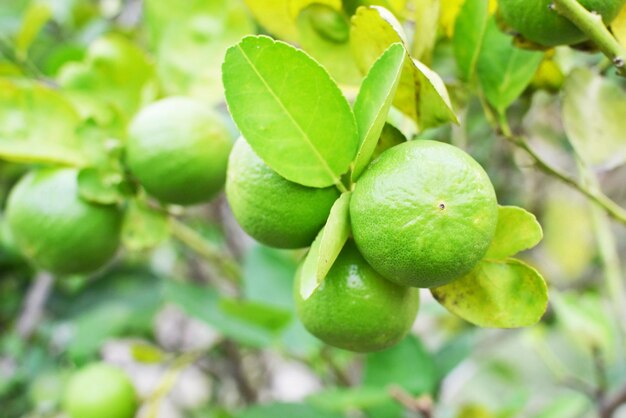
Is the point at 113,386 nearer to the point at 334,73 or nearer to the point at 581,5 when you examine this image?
the point at 334,73

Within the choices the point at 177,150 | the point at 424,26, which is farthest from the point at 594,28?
the point at 177,150

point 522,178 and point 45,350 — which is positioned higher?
point 522,178

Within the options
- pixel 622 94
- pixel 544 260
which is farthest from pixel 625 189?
pixel 622 94

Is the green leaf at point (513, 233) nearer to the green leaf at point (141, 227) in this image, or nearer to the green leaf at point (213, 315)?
the green leaf at point (141, 227)

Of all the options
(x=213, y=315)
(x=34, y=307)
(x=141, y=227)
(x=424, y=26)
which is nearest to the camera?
(x=424, y=26)

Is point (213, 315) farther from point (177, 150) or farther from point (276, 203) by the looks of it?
point (276, 203)

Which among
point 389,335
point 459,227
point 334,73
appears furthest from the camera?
point 334,73
